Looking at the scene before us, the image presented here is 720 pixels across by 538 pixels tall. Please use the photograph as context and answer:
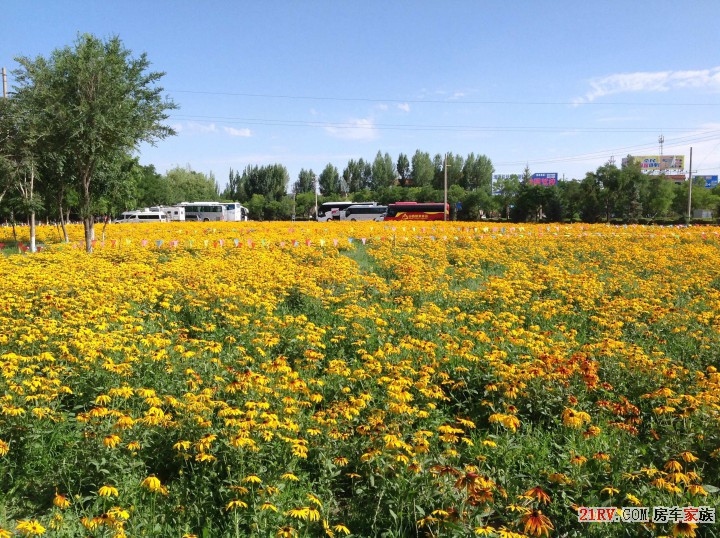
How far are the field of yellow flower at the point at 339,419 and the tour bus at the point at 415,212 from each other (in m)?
41.2

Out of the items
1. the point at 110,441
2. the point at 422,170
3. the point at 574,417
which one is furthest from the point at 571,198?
the point at 110,441

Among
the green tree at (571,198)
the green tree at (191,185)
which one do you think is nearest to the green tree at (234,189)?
the green tree at (191,185)

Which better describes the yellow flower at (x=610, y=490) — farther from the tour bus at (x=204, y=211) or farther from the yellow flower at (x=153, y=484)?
the tour bus at (x=204, y=211)

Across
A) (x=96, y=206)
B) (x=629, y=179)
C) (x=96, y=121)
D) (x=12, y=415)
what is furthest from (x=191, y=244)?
(x=629, y=179)

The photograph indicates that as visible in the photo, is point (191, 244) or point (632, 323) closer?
point (632, 323)

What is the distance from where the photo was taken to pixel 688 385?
5.08m

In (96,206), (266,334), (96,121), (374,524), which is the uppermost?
(96,121)

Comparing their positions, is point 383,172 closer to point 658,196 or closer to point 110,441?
point 658,196

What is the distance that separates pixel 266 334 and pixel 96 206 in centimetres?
1733

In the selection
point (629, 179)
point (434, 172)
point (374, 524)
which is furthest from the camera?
point (434, 172)

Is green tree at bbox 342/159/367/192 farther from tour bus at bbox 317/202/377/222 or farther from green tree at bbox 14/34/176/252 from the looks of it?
green tree at bbox 14/34/176/252

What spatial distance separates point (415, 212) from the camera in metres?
49.2

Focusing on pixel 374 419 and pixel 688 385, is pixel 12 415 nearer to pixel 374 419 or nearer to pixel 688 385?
pixel 374 419

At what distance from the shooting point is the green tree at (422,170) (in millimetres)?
80750
